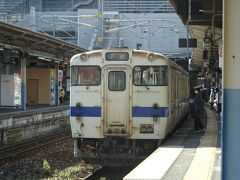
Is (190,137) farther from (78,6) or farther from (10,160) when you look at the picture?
(78,6)

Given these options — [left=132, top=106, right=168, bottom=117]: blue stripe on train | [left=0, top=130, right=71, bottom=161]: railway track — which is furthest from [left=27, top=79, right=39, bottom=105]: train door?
[left=132, top=106, right=168, bottom=117]: blue stripe on train

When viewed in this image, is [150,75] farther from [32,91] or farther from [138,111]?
[32,91]

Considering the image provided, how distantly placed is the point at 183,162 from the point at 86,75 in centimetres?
406

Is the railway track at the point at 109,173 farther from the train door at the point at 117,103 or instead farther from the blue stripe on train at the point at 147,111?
the blue stripe on train at the point at 147,111

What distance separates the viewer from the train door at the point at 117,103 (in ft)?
38.0

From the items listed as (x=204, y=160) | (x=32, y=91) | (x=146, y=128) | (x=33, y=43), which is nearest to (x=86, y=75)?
(x=146, y=128)

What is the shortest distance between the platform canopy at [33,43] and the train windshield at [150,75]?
8022 millimetres

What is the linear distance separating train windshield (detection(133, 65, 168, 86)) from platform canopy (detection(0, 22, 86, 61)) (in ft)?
26.3

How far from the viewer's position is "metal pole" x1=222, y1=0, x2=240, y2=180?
423 centimetres

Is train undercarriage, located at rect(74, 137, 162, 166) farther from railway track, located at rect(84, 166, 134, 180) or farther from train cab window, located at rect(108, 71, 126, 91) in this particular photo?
train cab window, located at rect(108, 71, 126, 91)

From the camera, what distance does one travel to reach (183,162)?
28.0 feet

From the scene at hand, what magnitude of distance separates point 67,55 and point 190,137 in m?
19.3

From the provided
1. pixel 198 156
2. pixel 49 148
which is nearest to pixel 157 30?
pixel 49 148

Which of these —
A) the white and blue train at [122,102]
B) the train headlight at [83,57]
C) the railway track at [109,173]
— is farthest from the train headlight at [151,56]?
the railway track at [109,173]
